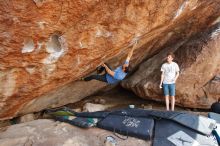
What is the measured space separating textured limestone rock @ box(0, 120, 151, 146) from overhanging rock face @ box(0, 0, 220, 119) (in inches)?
21.8

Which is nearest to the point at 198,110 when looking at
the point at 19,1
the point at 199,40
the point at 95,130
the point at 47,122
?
the point at 199,40

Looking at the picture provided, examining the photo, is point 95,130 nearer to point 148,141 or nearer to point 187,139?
point 148,141

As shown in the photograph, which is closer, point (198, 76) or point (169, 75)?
point (169, 75)

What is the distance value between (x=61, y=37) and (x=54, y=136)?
5.68 ft

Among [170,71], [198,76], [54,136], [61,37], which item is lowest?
[54,136]

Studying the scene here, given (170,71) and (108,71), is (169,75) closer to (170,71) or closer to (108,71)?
(170,71)

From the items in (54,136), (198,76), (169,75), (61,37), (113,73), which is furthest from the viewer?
(198,76)

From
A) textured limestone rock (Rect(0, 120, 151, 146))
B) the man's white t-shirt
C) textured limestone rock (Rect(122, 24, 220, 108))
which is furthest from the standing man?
textured limestone rock (Rect(0, 120, 151, 146))

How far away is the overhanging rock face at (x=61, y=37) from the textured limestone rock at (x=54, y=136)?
0.55 meters

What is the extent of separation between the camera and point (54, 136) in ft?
18.0

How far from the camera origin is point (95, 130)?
5742 millimetres

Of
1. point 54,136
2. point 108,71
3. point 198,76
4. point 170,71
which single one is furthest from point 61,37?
point 198,76

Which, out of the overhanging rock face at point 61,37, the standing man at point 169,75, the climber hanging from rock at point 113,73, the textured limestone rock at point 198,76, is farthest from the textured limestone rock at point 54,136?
the textured limestone rock at point 198,76

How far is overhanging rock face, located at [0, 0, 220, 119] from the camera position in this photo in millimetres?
4648
